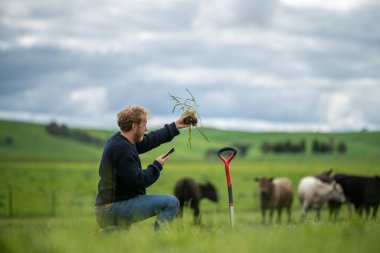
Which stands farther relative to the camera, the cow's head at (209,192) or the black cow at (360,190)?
the cow's head at (209,192)

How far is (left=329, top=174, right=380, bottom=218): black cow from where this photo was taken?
71.1 ft

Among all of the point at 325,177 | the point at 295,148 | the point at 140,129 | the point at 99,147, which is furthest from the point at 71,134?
the point at 140,129

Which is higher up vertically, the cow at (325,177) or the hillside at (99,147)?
the cow at (325,177)

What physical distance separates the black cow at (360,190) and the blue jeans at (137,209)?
15.4 meters

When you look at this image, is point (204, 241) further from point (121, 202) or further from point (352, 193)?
point (352, 193)

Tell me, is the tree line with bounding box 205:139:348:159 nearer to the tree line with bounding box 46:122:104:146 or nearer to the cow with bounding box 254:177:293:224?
the tree line with bounding box 46:122:104:146

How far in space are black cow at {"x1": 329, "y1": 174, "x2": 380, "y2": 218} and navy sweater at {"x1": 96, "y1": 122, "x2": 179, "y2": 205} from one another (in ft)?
50.8

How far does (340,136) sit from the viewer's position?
191375 millimetres

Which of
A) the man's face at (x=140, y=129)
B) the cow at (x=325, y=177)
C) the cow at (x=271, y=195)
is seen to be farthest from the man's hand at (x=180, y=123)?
the cow at (x=271, y=195)

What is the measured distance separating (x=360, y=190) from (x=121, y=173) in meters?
17.7

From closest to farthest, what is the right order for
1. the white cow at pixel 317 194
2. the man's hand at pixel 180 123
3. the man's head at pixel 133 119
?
the man's head at pixel 133 119 → the man's hand at pixel 180 123 → the white cow at pixel 317 194

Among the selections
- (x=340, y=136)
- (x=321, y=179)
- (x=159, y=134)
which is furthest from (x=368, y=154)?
(x=159, y=134)

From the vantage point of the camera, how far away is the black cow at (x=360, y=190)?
2166 centimetres

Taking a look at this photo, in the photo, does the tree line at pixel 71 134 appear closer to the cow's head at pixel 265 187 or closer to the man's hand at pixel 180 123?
the cow's head at pixel 265 187
